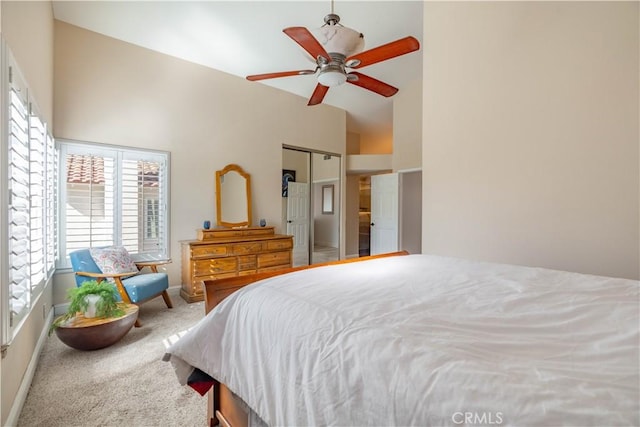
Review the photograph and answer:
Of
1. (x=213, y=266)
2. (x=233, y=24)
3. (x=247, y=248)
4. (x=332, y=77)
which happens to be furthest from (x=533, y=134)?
(x=213, y=266)

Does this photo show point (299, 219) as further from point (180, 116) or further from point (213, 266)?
point (180, 116)

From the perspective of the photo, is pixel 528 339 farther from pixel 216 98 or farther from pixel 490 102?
pixel 216 98

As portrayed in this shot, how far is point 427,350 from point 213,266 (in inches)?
136

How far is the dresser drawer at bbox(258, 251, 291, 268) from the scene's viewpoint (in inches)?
165

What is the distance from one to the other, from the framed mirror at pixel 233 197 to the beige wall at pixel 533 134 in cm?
267

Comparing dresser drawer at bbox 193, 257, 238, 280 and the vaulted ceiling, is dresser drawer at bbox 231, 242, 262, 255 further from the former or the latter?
the vaulted ceiling

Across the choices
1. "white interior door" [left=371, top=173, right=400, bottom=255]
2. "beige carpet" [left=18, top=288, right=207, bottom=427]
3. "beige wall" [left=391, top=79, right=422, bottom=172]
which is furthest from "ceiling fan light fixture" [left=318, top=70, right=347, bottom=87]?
"white interior door" [left=371, top=173, right=400, bottom=255]

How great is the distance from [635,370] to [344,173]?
549 centimetres

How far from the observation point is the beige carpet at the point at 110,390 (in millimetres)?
1674

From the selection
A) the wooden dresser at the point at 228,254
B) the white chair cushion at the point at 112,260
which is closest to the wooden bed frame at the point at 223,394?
the white chair cushion at the point at 112,260

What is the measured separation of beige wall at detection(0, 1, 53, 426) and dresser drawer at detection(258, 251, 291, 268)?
2.23 m

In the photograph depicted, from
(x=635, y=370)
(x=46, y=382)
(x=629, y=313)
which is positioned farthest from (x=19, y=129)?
(x=629, y=313)

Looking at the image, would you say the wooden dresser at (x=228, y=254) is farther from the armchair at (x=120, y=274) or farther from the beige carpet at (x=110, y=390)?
the beige carpet at (x=110, y=390)

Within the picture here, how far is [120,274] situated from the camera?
2965mm
